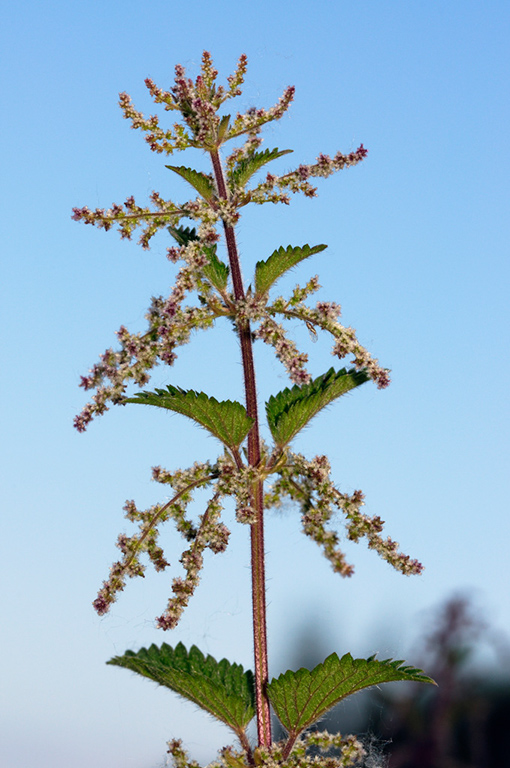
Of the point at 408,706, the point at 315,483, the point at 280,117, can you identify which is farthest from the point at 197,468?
the point at 408,706

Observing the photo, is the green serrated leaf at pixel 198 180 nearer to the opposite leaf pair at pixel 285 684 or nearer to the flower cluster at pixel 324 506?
the flower cluster at pixel 324 506

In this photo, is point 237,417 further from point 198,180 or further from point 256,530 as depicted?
point 198,180

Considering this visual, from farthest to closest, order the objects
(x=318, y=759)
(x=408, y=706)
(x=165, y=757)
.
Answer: (x=408, y=706) < (x=165, y=757) < (x=318, y=759)

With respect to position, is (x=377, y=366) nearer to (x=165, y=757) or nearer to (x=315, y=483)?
(x=315, y=483)

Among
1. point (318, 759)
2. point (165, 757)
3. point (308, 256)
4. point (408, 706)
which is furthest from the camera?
point (408, 706)

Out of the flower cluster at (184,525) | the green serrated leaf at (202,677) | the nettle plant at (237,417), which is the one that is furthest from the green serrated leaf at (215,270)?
the green serrated leaf at (202,677)

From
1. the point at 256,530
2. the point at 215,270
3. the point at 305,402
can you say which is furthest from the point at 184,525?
the point at 215,270

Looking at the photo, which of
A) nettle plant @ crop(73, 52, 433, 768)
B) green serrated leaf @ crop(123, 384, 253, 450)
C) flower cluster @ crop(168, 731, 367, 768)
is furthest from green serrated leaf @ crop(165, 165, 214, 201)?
flower cluster @ crop(168, 731, 367, 768)
